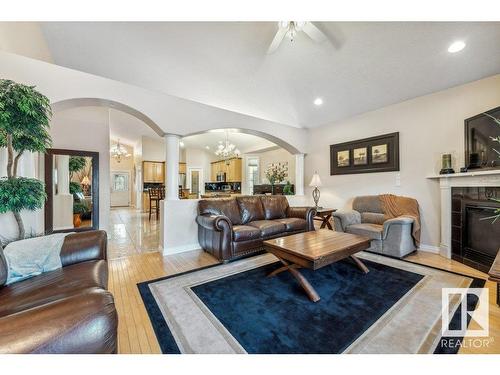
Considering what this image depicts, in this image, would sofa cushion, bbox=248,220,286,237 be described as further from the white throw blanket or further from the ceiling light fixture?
the ceiling light fixture

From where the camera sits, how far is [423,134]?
338cm

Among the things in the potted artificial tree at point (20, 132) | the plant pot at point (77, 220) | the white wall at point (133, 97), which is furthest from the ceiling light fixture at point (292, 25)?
the plant pot at point (77, 220)

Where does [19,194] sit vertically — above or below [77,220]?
above

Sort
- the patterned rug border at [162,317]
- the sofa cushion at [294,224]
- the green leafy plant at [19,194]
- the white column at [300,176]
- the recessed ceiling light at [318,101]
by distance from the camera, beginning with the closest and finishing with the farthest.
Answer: the patterned rug border at [162,317]
the green leafy plant at [19,194]
the sofa cushion at [294,224]
the recessed ceiling light at [318,101]
the white column at [300,176]

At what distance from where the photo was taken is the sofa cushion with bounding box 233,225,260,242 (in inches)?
115

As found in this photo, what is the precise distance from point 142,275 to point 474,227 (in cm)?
437

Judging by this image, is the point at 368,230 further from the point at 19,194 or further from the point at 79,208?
the point at 79,208

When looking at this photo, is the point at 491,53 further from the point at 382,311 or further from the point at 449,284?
the point at 382,311

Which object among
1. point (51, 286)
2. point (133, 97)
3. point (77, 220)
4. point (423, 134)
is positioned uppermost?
point (133, 97)

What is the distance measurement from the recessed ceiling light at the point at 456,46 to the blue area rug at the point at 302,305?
2.85 m

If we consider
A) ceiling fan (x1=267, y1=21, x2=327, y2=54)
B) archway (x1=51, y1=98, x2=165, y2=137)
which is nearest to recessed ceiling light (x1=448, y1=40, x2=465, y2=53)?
ceiling fan (x1=267, y1=21, x2=327, y2=54)

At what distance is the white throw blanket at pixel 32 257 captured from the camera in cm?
147

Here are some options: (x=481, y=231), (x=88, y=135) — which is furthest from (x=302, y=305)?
(x=88, y=135)

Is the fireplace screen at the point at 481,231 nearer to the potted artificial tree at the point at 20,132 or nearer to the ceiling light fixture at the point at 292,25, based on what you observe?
the ceiling light fixture at the point at 292,25
